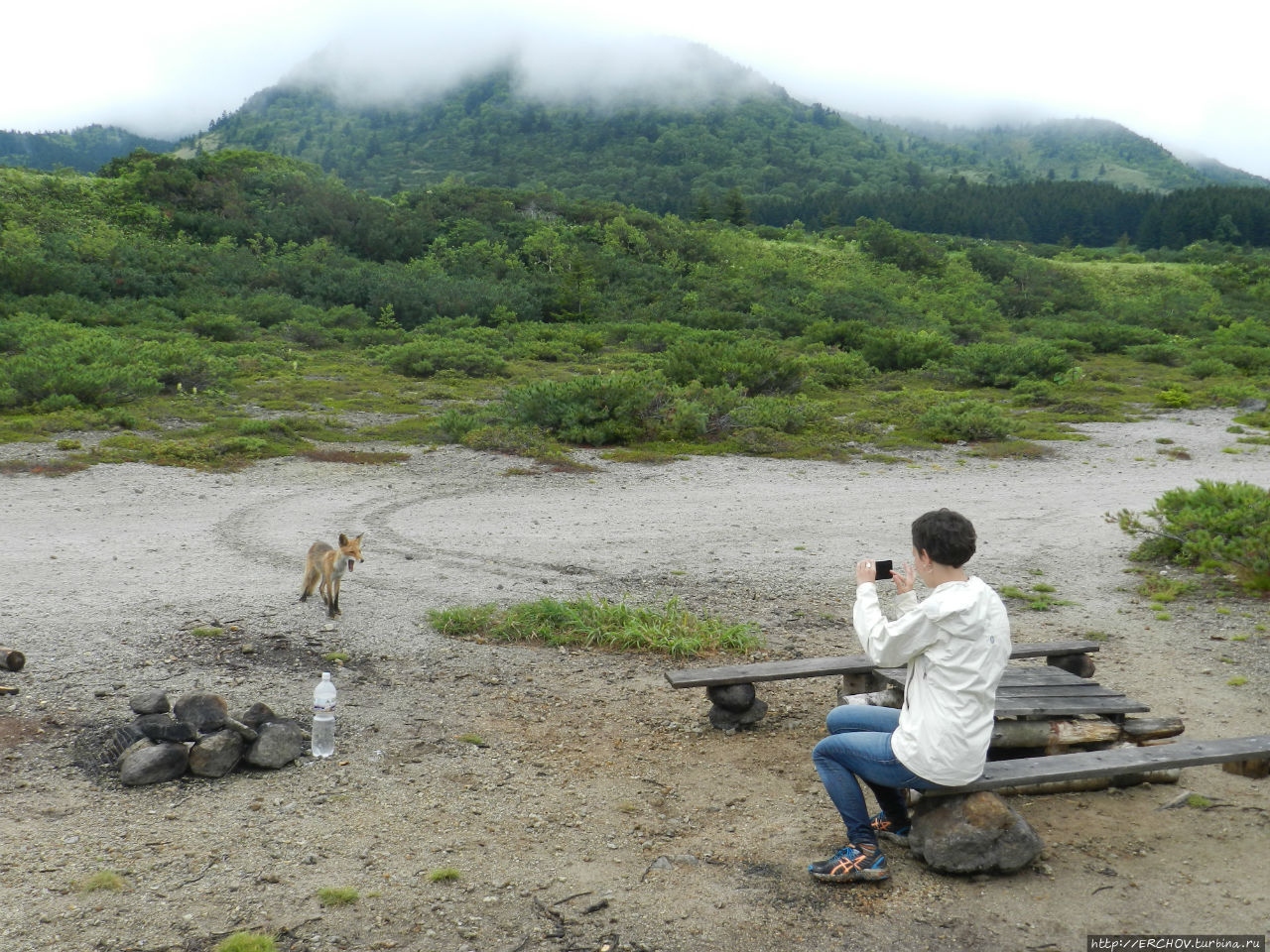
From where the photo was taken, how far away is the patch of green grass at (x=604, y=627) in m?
6.04

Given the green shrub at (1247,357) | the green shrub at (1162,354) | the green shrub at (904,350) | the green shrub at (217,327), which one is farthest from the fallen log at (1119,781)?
the green shrub at (1162,354)

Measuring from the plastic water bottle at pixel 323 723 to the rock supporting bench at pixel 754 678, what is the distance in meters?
1.58

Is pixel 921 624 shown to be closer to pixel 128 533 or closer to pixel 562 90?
pixel 128 533

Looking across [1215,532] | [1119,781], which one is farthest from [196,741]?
[1215,532]

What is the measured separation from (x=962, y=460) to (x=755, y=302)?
22.1 metres

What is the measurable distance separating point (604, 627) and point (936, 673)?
3152mm

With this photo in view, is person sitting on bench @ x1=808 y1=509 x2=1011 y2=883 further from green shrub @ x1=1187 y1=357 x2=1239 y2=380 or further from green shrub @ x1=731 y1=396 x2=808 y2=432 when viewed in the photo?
green shrub @ x1=1187 y1=357 x2=1239 y2=380

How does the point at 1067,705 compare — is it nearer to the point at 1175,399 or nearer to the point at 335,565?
the point at 335,565

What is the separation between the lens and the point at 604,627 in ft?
20.4

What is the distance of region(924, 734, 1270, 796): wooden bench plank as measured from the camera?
3418mm

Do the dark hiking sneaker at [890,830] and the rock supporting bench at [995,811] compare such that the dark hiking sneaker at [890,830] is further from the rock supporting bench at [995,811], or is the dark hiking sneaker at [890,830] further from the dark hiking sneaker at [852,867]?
the dark hiking sneaker at [852,867]

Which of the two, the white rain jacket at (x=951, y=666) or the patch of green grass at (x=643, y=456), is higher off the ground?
the white rain jacket at (x=951, y=666)

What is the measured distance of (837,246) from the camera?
46.4 meters

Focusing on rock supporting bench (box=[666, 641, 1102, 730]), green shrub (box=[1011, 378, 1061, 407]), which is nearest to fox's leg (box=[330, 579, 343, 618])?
rock supporting bench (box=[666, 641, 1102, 730])
